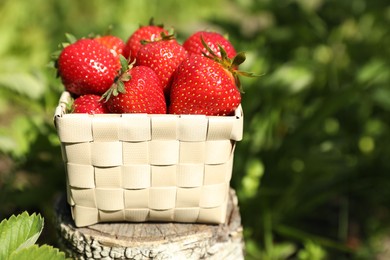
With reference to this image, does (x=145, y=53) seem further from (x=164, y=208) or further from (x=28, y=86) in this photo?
(x=28, y=86)

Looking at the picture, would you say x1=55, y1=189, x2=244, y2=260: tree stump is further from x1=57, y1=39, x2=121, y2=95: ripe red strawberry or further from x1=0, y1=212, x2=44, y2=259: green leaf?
x1=57, y1=39, x2=121, y2=95: ripe red strawberry

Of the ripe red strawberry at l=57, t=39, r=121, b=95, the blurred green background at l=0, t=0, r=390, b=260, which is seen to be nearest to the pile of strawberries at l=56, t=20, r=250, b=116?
the ripe red strawberry at l=57, t=39, r=121, b=95

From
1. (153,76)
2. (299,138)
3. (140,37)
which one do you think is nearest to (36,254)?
(153,76)

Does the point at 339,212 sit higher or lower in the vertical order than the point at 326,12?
lower

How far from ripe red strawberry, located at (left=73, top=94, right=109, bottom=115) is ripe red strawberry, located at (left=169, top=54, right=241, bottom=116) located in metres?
0.15

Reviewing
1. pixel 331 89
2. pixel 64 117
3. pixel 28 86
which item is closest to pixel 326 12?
pixel 331 89

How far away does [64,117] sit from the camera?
1.02m

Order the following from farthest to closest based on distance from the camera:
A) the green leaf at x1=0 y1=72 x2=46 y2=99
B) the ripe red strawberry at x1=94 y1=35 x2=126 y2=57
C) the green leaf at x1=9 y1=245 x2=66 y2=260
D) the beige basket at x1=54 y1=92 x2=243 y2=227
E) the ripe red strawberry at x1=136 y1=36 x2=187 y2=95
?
the green leaf at x1=0 y1=72 x2=46 y2=99 < the ripe red strawberry at x1=94 y1=35 x2=126 y2=57 < the ripe red strawberry at x1=136 y1=36 x2=187 y2=95 < the beige basket at x1=54 y1=92 x2=243 y2=227 < the green leaf at x1=9 y1=245 x2=66 y2=260

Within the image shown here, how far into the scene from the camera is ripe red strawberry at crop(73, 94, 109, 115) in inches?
43.3

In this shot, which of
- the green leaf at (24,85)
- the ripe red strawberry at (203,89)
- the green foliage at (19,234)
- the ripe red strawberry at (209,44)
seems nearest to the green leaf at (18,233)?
the green foliage at (19,234)

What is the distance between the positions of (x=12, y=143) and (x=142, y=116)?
2.73 feet

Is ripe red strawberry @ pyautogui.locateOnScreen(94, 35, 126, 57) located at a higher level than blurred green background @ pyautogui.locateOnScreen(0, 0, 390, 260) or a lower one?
higher

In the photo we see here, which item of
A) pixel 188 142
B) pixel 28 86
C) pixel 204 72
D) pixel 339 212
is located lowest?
pixel 339 212

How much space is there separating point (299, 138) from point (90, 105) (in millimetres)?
1047
